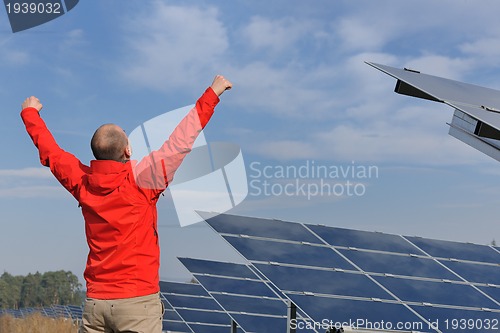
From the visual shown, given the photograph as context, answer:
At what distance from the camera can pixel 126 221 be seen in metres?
4.73

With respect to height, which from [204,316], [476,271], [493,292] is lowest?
[204,316]

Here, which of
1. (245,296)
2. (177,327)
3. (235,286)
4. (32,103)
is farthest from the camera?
(177,327)

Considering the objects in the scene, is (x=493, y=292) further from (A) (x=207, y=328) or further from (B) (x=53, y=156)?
(A) (x=207, y=328)

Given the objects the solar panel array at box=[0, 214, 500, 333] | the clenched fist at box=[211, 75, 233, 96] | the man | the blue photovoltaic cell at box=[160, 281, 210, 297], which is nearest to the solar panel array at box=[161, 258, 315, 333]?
the blue photovoltaic cell at box=[160, 281, 210, 297]

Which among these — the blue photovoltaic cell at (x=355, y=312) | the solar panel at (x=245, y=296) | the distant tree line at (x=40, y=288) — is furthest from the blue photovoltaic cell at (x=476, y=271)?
the distant tree line at (x=40, y=288)

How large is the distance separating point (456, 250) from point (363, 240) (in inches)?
76.8

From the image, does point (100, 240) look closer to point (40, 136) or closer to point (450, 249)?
point (40, 136)

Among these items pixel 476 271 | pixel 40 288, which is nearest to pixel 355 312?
pixel 476 271

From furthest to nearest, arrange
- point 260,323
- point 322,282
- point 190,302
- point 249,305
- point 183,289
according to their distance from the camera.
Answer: point 183,289, point 190,302, point 249,305, point 260,323, point 322,282

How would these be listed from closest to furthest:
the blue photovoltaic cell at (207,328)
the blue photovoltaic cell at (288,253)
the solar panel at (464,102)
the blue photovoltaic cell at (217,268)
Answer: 1. the solar panel at (464,102)
2. the blue photovoltaic cell at (288,253)
3. the blue photovoltaic cell at (217,268)
4. the blue photovoltaic cell at (207,328)

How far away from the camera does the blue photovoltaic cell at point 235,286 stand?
49.3 ft

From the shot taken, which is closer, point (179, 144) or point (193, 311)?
point (179, 144)

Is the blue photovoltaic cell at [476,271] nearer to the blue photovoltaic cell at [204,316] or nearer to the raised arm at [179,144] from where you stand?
the raised arm at [179,144]

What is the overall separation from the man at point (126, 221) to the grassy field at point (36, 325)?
13594 millimetres
